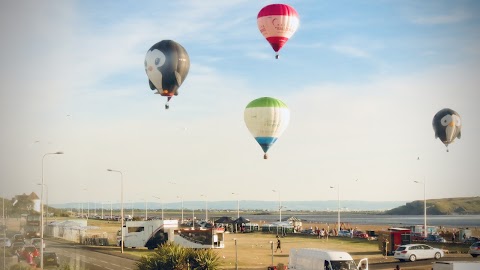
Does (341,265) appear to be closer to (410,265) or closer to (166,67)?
(410,265)

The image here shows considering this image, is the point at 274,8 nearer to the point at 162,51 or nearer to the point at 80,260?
the point at 162,51

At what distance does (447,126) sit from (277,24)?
37.4m

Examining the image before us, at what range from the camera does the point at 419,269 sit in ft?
149

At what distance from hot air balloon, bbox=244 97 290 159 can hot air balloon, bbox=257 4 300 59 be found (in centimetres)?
546

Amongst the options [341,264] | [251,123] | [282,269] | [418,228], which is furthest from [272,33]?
[418,228]

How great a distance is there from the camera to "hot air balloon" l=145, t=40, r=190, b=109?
5062cm

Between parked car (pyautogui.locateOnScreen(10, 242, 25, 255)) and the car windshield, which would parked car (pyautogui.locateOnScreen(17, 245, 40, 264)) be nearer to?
parked car (pyautogui.locateOnScreen(10, 242, 25, 255))

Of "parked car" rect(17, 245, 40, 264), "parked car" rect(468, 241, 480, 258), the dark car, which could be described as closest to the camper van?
"parked car" rect(17, 245, 40, 264)

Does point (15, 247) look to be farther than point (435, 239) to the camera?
No

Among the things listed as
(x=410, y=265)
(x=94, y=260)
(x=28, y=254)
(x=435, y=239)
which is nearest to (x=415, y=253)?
(x=410, y=265)

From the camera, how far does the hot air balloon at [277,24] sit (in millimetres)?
52812

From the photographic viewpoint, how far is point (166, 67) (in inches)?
1992

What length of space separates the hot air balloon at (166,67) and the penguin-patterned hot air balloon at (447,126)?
42642mm

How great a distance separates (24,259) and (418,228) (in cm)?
4974
